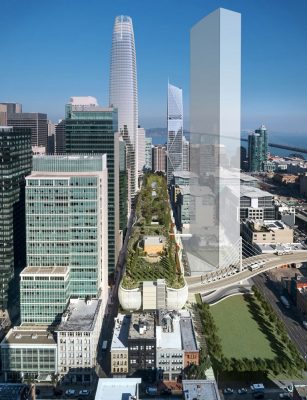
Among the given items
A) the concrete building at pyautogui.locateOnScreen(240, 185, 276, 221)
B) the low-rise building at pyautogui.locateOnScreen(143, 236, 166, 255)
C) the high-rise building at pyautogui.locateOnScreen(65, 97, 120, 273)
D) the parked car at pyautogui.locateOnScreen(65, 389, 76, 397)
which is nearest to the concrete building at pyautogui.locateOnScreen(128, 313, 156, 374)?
the parked car at pyautogui.locateOnScreen(65, 389, 76, 397)

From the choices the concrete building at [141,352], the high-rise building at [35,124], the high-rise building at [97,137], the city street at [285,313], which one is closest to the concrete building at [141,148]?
the high-rise building at [35,124]

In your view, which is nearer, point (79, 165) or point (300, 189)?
point (79, 165)

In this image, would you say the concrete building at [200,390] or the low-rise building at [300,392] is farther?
the low-rise building at [300,392]

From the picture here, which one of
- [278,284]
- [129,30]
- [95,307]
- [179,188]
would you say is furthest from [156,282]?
[129,30]

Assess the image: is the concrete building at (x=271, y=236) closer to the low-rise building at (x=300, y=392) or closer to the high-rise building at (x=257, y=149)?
the low-rise building at (x=300, y=392)

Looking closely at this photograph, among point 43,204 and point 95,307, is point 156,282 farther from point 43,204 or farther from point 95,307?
point 43,204

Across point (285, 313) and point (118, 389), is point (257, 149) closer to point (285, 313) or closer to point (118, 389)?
point (285, 313)
